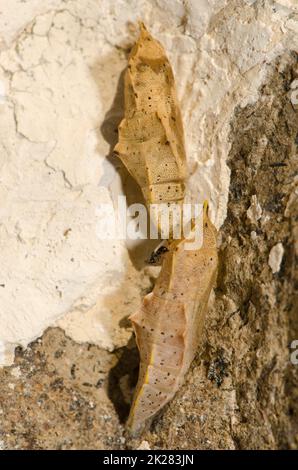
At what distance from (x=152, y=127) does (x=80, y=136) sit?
231mm

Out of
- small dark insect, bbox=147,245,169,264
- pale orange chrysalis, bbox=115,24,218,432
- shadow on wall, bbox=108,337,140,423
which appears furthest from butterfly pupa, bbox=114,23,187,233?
shadow on wall, bbox=108,337,140,423

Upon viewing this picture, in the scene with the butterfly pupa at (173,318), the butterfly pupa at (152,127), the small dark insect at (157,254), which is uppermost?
the butterfly pupa at (152,127)

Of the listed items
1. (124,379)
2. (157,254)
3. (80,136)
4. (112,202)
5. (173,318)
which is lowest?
(124,379)

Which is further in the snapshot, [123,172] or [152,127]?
[123,172]

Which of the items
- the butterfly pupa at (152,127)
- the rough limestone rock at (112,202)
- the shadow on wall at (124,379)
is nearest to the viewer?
the rough limestone rock at (112,202)

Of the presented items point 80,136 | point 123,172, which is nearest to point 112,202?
point 123,172

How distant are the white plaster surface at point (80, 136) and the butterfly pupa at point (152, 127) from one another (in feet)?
0.24

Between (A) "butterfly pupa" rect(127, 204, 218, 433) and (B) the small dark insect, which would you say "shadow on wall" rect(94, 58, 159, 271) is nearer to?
(B) the small dark insect

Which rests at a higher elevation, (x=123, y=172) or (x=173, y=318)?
(x=123, y=172)

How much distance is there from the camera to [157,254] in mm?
1740

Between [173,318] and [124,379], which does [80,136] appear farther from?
[124,379]

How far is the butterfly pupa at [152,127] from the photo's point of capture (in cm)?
169

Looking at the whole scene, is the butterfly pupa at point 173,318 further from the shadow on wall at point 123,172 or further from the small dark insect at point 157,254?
the shadow on wall at point 123,172

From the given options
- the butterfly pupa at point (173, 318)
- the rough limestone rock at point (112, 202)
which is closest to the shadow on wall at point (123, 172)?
the rough limestone rock at point (112, 202)
